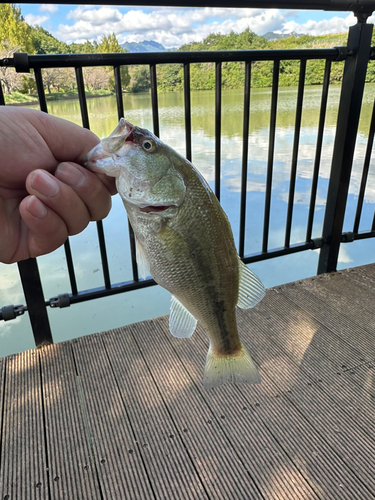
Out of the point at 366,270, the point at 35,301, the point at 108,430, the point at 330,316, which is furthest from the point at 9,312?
the point at 366,270

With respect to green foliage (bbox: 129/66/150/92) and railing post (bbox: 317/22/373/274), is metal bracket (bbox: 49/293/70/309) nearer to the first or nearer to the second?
green foliage (bbox: 129/66/150/92)

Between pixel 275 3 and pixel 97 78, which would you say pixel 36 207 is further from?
pixel 275 3

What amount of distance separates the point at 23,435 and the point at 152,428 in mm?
566

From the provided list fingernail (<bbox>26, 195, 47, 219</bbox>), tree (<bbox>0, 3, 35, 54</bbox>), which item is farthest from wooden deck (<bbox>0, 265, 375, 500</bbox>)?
tree (<bbox>0, 3, 35, 54</bbox>)

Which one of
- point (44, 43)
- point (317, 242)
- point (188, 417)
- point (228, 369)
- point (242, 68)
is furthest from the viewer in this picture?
point (44, 43)

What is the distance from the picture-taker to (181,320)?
1042 millimetres

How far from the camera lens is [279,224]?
143 inches

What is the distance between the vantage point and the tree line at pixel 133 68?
1.92 m

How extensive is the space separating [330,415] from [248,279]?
3.23 feet

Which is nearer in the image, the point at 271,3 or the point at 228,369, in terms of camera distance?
the point at 228,369

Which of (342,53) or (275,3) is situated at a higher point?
(275,3)

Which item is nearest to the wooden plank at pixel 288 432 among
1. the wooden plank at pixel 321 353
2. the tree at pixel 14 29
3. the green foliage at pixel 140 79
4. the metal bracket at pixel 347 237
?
the wooden plank at pixel 321 353

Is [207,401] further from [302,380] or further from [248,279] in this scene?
[248,279]

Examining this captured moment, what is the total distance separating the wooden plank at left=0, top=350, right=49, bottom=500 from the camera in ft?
4.32
